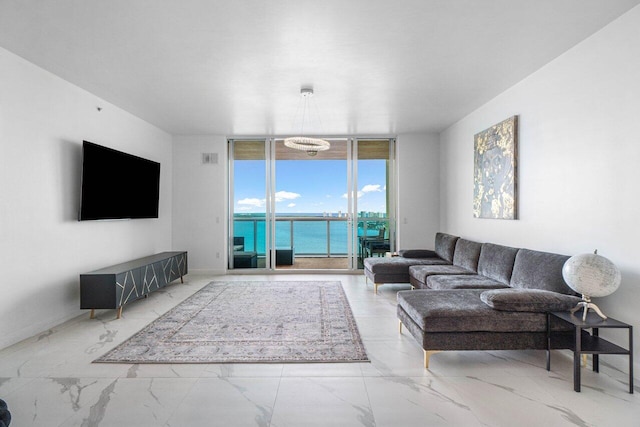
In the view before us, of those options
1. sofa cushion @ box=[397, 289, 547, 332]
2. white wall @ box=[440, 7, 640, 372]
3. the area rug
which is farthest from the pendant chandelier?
sofa cushion @ box=[397, 289, 547, 332]

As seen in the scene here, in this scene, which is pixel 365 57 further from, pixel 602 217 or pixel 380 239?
pixel 380 239

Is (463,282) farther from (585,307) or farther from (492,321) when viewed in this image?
(585,307)

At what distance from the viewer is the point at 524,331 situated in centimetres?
279

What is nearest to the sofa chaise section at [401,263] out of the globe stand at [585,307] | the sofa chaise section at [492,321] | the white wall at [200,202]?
the sofa chaise section at [492,321]

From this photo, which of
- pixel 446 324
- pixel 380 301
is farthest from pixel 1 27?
pixel 380 301

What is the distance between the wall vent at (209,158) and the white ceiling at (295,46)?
1937mm

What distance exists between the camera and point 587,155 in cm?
305

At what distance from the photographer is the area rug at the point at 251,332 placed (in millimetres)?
3016

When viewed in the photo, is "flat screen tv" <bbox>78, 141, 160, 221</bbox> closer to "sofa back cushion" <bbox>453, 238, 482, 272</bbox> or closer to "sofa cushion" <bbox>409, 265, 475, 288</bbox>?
"sofa cushion" <bbox>409, 265, 475, 288</bbox>

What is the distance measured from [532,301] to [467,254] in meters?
2.10

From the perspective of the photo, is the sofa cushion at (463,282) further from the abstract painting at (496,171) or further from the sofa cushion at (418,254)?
the sofa cushion at (418,254)

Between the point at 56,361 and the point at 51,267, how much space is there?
129 cm

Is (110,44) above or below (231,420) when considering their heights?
above

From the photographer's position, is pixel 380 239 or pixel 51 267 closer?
pixel 51 267
